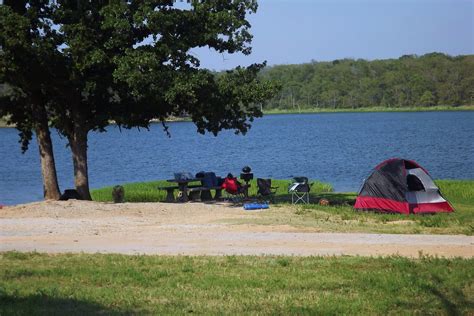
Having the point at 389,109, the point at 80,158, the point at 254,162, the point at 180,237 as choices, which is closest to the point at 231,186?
the point at 80,158

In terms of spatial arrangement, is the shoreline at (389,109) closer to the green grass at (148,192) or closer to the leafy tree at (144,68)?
the green grass at (148,192)

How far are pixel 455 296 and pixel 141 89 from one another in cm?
1211

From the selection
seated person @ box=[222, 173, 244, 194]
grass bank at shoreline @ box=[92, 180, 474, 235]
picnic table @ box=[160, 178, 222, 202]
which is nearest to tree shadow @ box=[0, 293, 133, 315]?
grass bank at shoreline @ box=[92, 180, 474, 235]

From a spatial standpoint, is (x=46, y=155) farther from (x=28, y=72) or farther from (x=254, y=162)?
(x=254, y=162)

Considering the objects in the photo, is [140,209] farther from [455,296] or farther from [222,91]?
[455,296]

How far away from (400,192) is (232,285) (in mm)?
11665

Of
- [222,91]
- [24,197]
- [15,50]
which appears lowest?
[24,197]

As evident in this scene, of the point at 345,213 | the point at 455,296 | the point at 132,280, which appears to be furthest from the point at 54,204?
the point at 455,296

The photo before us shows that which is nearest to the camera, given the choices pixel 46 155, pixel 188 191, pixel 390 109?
pixel 46 155

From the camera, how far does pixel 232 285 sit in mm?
9625

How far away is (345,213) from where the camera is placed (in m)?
18.9

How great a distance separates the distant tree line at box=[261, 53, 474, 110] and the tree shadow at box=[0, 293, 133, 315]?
159 meters

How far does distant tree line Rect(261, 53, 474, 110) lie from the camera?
578ft

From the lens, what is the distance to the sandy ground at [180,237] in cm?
1286
